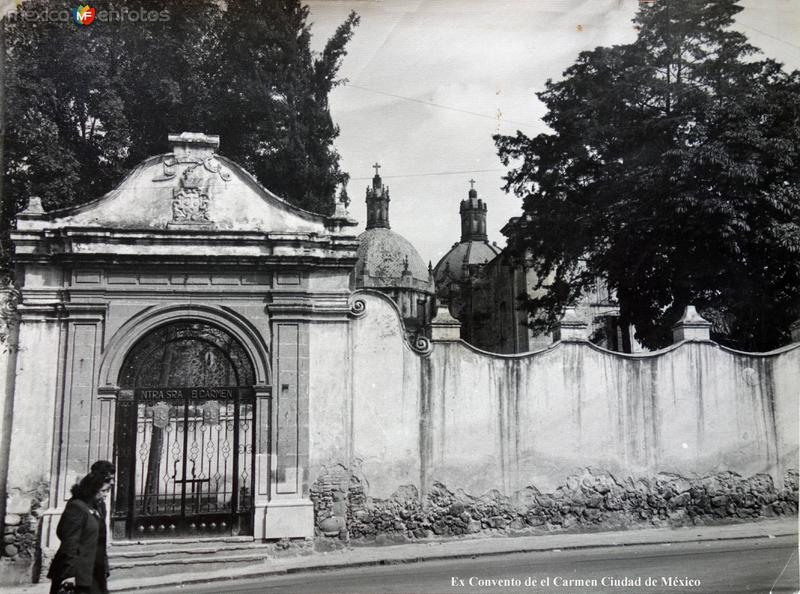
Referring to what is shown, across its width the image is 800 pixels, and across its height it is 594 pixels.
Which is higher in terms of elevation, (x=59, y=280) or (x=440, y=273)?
(x=440, y=273)

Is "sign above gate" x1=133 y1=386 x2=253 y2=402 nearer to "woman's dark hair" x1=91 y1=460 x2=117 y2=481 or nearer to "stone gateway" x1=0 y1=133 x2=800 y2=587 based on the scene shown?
"stone gateway" x1=0 y1=133 x2=800 y2=587

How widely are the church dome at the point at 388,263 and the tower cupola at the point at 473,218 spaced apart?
13.9 feet

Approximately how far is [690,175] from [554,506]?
7192mm

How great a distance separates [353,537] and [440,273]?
4173 centimetres

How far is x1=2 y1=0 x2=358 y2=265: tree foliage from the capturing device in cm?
1548

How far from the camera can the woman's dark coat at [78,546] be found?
5.66m

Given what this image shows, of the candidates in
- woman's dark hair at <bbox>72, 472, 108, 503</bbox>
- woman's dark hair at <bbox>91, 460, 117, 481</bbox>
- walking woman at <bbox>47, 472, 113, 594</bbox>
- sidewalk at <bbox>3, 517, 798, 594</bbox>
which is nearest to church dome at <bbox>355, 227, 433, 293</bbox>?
sidewalk at <bbox>3, 517, 798, 594</bbox>

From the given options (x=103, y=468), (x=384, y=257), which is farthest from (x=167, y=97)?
(x=384, y=257)

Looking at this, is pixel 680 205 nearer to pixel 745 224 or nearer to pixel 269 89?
pixel 745 224

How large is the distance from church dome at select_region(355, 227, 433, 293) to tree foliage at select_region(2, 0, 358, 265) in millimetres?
27408

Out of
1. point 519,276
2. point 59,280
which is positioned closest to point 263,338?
point 59,280

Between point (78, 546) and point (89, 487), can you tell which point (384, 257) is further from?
point (78, 546)

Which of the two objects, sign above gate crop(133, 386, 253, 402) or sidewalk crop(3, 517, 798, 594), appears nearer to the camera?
sidewalk crop(3, 517, 798, 594)

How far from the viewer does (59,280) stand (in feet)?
35.6
